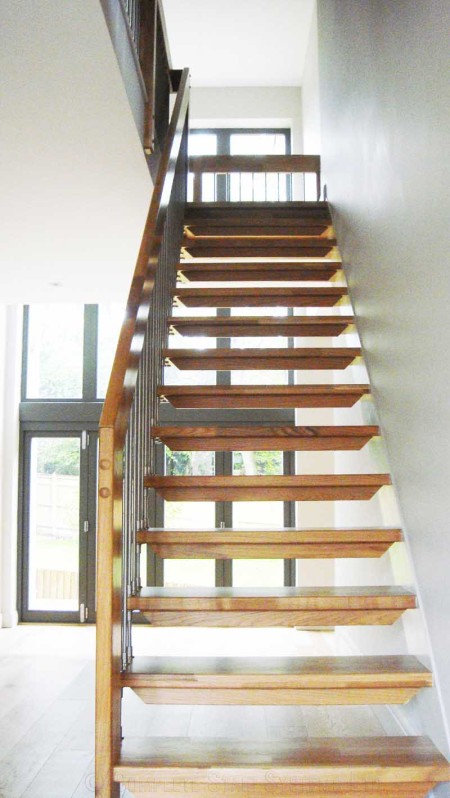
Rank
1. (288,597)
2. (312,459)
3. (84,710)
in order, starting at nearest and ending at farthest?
(288,597), (84,710), (312,459)

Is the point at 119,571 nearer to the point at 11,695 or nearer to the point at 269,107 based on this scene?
the point at 11,695

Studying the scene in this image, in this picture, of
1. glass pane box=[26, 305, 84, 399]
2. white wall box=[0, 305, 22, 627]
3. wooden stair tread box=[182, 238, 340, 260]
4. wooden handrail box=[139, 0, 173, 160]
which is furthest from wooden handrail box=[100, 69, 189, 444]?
glass pane box=[26, 305, 84, 399]

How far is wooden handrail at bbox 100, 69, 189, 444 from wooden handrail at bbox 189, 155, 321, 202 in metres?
2.45

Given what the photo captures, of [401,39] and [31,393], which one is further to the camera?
[31,393]

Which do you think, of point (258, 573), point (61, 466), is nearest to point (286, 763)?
point (258, 573)

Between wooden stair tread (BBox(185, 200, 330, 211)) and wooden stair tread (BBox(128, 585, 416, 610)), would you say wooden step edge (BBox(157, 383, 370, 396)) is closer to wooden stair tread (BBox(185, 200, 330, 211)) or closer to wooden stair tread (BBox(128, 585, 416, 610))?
wooden stair tread (BBox(128, 585, 416, 610))

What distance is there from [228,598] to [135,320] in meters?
1.02

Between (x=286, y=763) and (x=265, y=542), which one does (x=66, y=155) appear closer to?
(x=265, y=542)

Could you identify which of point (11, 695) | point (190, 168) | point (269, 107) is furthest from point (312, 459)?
point (269, 107)

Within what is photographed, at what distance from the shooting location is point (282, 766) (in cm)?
192

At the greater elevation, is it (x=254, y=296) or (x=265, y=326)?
(x=254, y=296)

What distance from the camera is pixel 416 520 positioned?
239 centimetres

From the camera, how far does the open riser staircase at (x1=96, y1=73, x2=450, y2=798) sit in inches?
75.8

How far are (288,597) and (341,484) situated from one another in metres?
0.64
